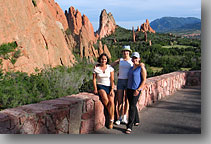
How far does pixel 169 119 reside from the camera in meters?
5.09

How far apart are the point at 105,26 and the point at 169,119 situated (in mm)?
98449

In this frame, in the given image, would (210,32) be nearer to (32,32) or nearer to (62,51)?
(32,32)

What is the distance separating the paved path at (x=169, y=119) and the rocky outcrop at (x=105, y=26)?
8997 cm

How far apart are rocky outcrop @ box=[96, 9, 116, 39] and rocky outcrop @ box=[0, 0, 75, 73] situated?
7905 centimetres

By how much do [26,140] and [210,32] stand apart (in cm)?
435

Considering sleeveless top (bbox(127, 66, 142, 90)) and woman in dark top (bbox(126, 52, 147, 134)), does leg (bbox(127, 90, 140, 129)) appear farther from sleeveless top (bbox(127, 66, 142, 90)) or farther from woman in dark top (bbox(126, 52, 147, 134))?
sleeveless top (bbox(127, 66, 142, 90))

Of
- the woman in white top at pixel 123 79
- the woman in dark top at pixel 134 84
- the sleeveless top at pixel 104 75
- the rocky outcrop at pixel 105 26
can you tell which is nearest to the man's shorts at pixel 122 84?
the woman in white top at pixel 123 79

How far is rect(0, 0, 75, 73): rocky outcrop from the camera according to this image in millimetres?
11406

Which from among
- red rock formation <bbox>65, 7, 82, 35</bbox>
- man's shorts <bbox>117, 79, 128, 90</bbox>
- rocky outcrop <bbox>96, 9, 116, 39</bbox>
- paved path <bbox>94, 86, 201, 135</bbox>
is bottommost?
paved path <bbox>94, 86, 201, 135</bbox>

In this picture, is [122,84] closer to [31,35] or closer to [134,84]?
[134,84]

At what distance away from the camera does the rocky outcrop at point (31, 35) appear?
1141cm

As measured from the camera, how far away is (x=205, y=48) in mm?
5039

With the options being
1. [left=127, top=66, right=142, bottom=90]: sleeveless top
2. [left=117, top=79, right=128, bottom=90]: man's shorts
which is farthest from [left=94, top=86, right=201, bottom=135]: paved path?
[left=127, top=66, right=142, bottom=90]: sleeveless top

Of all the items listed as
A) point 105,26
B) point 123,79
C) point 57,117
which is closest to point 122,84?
point 123,79
